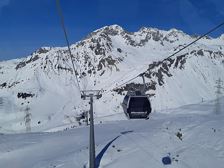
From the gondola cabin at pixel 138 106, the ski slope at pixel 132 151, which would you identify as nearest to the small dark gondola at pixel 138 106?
the gondola cabin at pixel 138 106

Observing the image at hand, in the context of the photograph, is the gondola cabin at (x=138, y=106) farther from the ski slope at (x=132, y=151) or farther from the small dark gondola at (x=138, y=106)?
the ski slope at (x=132, y=151)

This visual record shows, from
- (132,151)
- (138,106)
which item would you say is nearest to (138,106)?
(138,106)

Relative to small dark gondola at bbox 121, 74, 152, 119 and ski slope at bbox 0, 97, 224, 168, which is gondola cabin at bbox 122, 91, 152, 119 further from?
ski slope at bbox 0, 97, 224, 168

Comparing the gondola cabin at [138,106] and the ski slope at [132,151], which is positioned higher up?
the gondola cabin at [138,106]

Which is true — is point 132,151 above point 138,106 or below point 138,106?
below

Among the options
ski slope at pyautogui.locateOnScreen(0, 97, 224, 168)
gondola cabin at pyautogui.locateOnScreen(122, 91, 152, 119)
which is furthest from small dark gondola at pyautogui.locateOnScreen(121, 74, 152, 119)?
ski slope at pyautogui.locateOnScreen(0, 97, 224, 168)

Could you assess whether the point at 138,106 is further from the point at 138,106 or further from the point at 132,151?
the point at 132,151

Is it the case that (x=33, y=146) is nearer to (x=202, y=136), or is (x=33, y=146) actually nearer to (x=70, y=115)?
A: (x=202, y=136)

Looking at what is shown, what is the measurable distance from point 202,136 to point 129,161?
9.27 m

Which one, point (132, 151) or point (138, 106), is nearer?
point (132, 151)

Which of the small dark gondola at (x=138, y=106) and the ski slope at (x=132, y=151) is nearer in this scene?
the ski slope at (x=132, y=151)

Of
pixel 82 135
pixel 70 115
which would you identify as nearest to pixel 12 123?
pixel 70 115

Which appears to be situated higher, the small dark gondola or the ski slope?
the small dark gondola

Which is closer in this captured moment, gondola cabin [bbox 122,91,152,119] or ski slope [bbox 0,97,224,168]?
ski slope [bbox 0,97,224,168]
